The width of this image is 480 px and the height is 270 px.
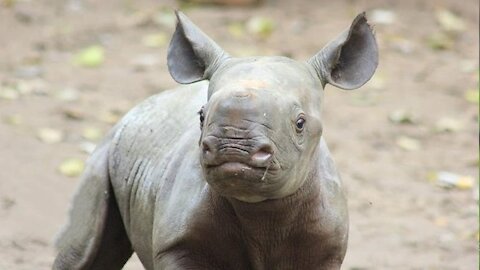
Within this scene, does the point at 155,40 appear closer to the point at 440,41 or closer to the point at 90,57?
the point at 90,57

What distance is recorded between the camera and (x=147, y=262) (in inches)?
258

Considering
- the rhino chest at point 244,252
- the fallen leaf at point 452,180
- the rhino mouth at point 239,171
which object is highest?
the rhino mouth at point 239,171

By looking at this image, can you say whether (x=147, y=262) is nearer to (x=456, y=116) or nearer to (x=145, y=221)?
(x=145, y=221)

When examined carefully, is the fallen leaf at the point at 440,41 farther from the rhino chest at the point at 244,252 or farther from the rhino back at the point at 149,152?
the rhino chest at the point at 244,252

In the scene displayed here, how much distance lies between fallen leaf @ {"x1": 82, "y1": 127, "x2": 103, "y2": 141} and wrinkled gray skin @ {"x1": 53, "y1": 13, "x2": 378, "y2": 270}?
3901mm

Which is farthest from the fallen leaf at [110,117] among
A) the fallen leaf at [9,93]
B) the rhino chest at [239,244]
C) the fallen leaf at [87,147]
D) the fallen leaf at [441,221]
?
the rhino chest at [239,244]

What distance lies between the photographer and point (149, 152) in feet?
22.0

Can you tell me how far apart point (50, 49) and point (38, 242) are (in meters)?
5.00

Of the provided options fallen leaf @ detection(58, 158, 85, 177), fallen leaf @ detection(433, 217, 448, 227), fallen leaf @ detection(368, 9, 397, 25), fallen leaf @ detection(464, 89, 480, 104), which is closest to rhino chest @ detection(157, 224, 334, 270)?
fallen leaf @ detection(433, 217, 448, 227)

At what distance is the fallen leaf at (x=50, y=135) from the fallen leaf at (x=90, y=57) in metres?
2.15

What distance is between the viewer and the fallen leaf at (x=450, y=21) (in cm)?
1434

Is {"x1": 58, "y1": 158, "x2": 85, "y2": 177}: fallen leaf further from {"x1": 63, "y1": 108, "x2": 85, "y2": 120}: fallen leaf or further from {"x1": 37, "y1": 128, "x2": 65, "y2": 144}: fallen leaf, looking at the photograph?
{"x1": 63, "y1": 108, "x2": 85, "y2": 120}: fallen leaf

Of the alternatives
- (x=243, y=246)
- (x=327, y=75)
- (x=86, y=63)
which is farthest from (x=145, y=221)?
(x=86, y=63)

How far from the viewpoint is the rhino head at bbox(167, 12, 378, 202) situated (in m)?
4.85
